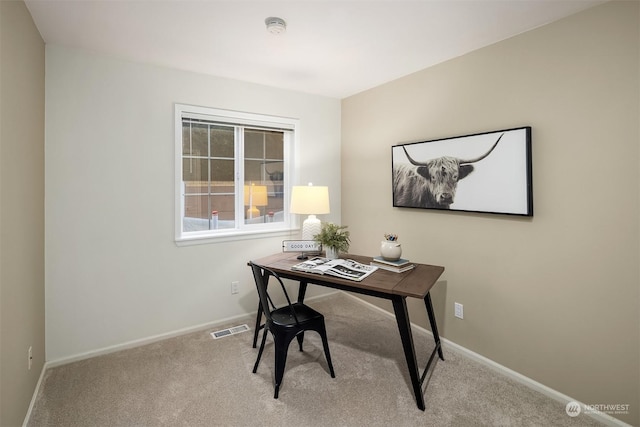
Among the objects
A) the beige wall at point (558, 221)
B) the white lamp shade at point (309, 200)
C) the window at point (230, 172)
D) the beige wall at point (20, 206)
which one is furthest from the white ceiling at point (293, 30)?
the white lamp shade at point (309, 200)

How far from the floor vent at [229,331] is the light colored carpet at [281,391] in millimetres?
124

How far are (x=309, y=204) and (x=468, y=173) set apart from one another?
1.32 meters

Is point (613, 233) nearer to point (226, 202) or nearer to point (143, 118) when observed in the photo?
point (226, 202)

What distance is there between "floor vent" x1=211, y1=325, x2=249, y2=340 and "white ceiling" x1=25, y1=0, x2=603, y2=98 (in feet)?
7.71

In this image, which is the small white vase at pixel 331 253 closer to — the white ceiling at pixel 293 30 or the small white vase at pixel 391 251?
the small white vase at pixel 391 251

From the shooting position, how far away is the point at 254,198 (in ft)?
11.1

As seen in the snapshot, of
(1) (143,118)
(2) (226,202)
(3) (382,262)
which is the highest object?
(1) (143,118)

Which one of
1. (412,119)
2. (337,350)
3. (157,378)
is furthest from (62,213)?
(412,119)

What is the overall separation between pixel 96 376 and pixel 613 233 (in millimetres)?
3421

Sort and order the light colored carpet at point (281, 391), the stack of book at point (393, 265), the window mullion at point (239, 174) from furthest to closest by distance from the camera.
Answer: the window mullion at point (239, 174)
the stack of book at point (393, 265)
the light colored carpet at point (281, 391)

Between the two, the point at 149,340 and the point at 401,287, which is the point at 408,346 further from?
the point at 149,340

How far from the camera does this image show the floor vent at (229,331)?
2879 mm

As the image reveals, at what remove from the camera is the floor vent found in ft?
9.45

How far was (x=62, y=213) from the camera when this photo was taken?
7.81 ft
